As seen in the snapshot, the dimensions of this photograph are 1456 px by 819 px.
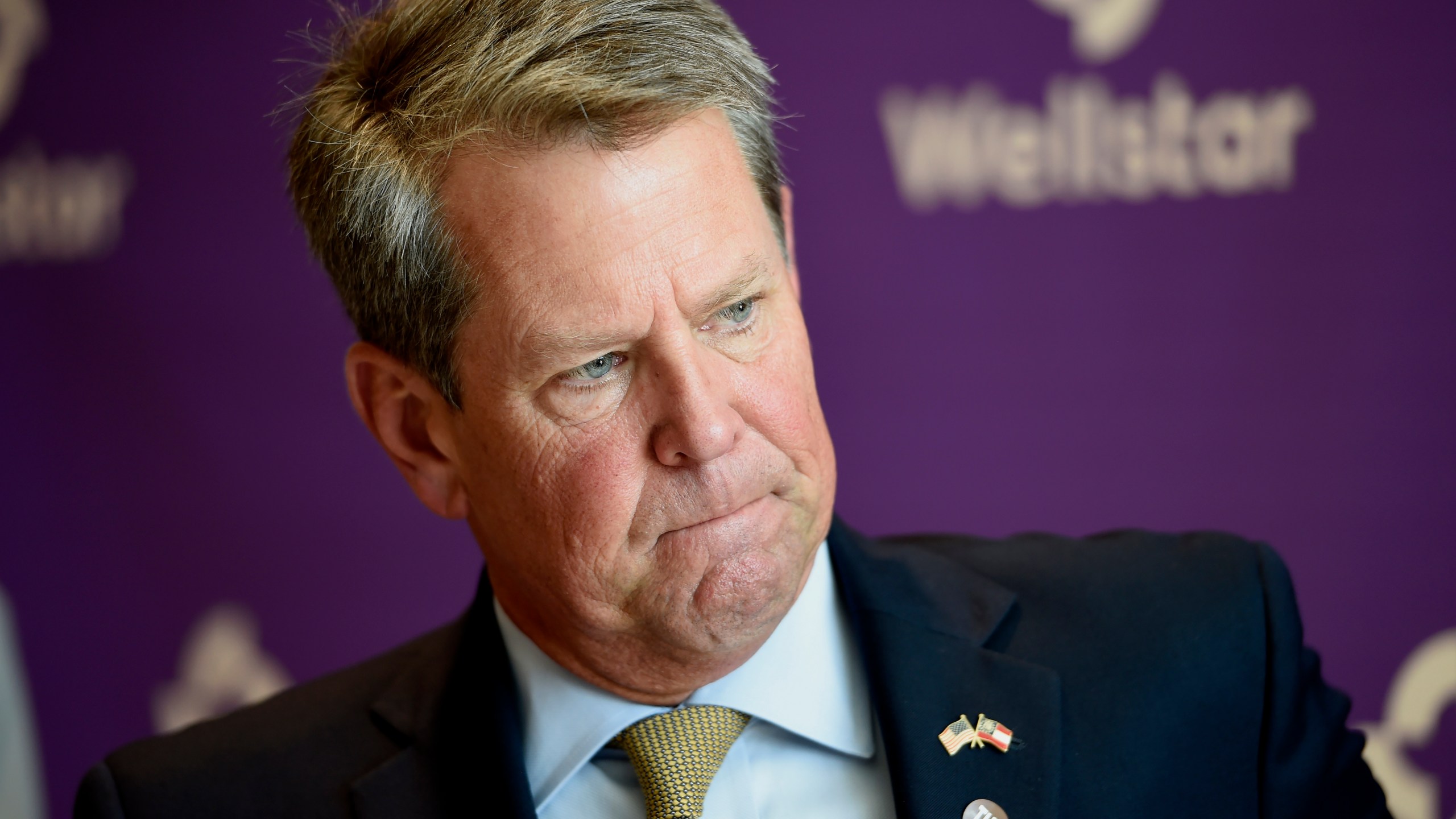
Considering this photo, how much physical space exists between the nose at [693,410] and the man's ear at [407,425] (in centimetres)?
33

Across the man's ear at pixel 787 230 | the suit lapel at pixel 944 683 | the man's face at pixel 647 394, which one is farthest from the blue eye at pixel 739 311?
the suit lapel at pixel 944 683

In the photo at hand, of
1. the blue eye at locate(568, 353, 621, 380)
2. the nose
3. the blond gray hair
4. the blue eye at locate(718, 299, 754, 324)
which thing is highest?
the blond gray hair

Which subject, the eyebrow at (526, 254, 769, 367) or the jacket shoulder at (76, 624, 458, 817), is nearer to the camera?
the eyebrow at (526, 254, 769, 367)

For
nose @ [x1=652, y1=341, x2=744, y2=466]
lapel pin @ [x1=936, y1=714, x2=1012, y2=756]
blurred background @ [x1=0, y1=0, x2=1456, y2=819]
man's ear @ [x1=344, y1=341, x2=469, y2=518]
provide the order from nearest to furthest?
nose @ [x1=652, y1=341, x2=744, y2=466] < lapel pin @ [x1=936, y1=714, x2=1012, y2=756] < man's ear @ [x1=344, y1=341, x2=469, y2=518] < blurred background @ [x1=0, y1=0, x2=1456, y2=819]

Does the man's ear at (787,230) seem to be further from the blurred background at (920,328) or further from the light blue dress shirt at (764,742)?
the blurred background at (920,328)

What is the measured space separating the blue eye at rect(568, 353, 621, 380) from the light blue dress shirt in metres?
0.36

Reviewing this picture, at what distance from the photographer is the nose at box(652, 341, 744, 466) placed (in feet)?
4.19

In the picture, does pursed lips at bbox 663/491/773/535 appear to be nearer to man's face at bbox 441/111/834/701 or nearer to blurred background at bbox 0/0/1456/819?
man's face at bbox 441/111/834/701

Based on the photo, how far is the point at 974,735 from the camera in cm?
141

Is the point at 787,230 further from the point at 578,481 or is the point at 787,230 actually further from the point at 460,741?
the point at 460,741

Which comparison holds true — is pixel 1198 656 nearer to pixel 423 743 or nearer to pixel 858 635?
pixel 858 635

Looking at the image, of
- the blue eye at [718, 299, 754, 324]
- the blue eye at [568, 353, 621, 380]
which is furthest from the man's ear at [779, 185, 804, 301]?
the blue eye at [568, 353, 621, 380]

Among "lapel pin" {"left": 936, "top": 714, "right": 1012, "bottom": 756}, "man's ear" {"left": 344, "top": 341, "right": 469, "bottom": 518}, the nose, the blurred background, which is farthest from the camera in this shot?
the blurred background

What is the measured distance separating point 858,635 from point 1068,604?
26cm
